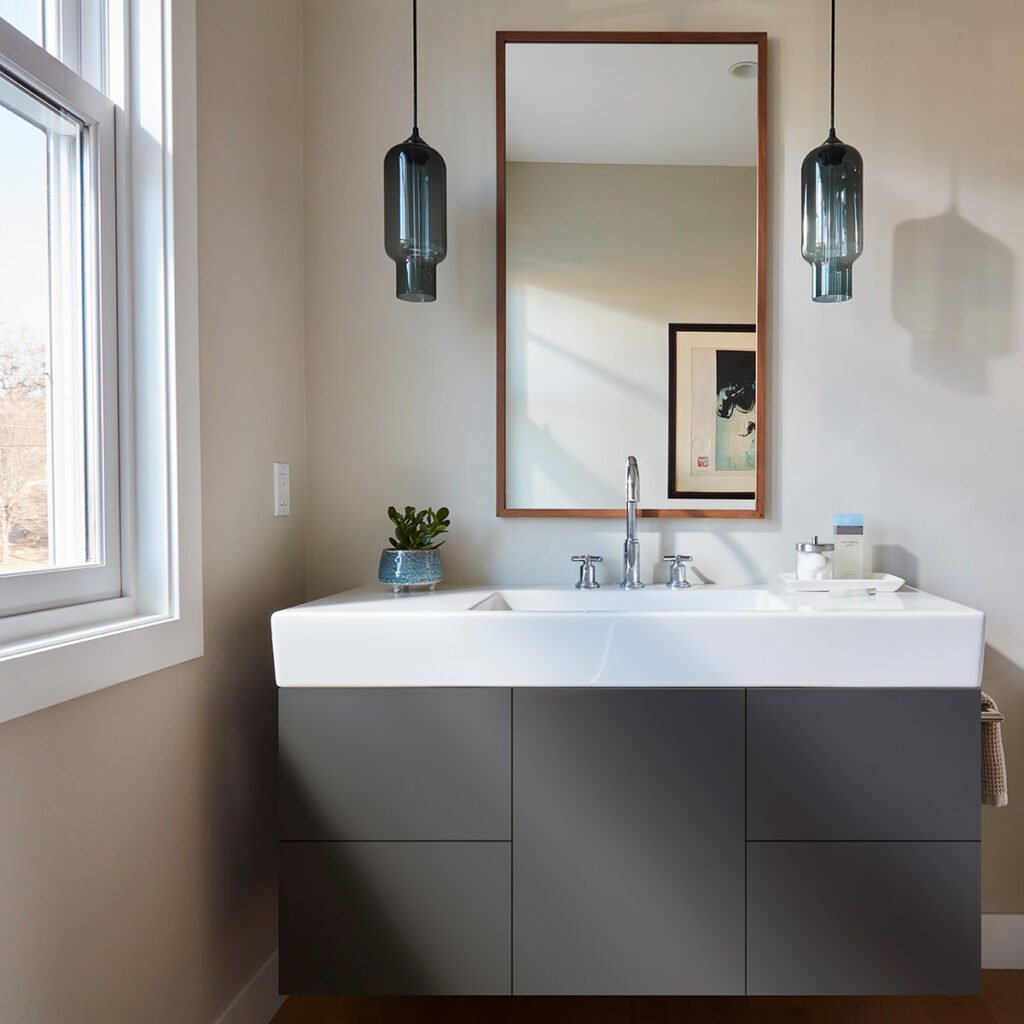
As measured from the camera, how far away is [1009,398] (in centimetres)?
181

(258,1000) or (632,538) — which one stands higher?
(632,538)

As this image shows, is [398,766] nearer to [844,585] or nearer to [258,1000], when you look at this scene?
[258,1000]

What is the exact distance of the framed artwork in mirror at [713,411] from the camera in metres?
1.83

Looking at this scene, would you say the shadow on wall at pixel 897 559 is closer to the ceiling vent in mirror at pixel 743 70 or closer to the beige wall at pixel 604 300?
the beige wall at pixel 604 300

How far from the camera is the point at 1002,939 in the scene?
1832mm

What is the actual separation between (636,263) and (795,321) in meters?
0.39

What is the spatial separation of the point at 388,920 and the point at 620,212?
1.53 metres

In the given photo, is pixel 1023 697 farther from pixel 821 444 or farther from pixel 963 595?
pixel 821 444

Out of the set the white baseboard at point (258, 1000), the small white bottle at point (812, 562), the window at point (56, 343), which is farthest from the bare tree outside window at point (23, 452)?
the small white bottle at point (812, 562)

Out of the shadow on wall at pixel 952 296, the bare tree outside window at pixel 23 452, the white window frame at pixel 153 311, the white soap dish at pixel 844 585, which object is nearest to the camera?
the bare tree outside window at pixel 23 452

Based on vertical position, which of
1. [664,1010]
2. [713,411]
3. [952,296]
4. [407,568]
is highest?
[952,296]

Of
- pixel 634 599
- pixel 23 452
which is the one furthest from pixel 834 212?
pixel 23 452

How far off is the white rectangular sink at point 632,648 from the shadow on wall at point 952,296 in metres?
0.75

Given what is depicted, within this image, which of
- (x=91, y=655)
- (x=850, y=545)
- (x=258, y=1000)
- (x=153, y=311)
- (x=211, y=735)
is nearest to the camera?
(x=91, y=655)
